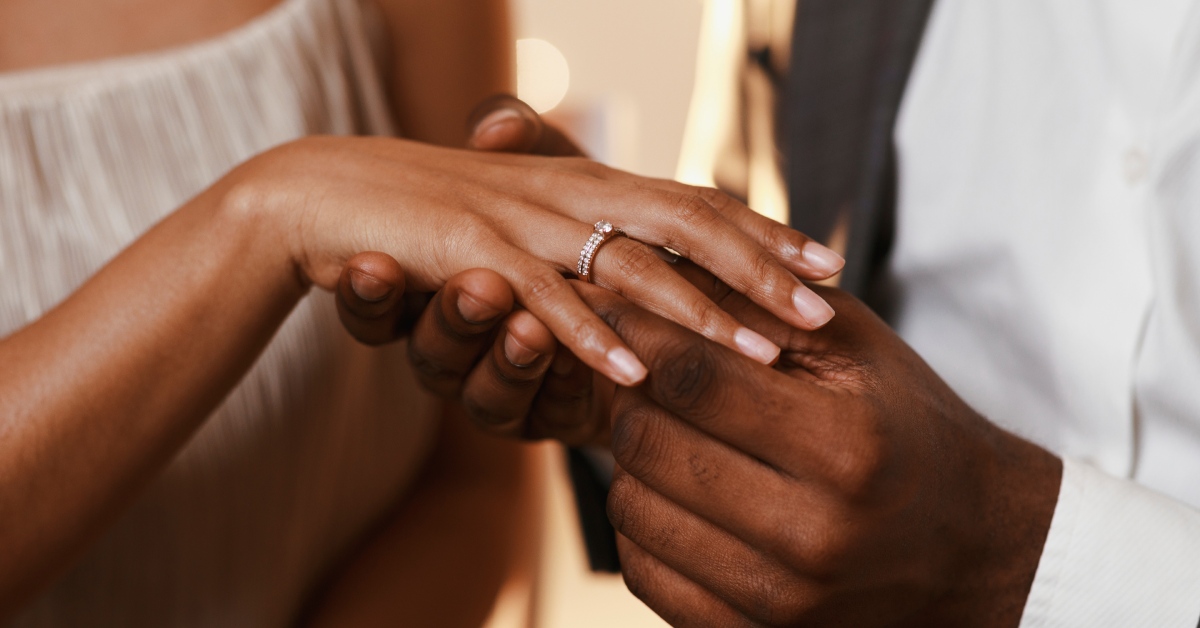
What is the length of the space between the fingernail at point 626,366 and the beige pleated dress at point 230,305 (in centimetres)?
48

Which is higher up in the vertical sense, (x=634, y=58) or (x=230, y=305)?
(x=230, y=305)

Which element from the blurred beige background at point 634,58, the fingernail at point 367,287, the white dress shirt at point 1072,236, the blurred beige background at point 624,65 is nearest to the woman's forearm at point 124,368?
the fingernail at point 367,287

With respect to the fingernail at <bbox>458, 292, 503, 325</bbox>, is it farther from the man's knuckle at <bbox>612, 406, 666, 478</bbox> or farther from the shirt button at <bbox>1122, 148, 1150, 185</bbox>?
the shirt button at <bbox>1122, 148, 1150, 185</bbox>

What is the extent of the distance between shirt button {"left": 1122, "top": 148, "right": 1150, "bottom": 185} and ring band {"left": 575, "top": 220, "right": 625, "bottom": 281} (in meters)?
0.61

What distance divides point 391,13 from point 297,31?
0.15m

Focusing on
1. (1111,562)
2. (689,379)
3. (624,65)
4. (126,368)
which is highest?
(689,379)

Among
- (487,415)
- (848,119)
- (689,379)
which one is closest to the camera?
(689,379)

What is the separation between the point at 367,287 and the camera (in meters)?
0.62

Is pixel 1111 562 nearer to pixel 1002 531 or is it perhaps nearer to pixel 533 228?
pixel 1002 531

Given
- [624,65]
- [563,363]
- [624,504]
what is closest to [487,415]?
[563,363]

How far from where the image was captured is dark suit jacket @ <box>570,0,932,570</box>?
3.28 ft

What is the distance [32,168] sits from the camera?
31.2 inches

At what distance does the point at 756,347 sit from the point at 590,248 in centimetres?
→ 15

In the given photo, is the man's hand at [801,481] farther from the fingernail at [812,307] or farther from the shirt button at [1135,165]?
the shirt button at [1135,165]
